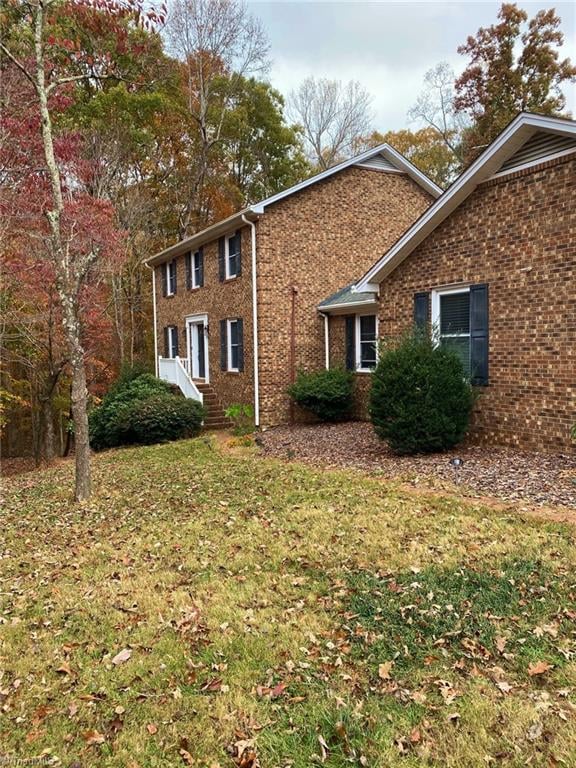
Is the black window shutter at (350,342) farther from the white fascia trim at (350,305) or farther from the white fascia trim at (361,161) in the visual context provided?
the white fascia trim at (361,161)

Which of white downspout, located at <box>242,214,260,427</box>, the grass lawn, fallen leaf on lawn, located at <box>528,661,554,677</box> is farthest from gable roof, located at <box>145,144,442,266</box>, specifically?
fallen leaf on lawn, located at <box>528,661,554,677</box>

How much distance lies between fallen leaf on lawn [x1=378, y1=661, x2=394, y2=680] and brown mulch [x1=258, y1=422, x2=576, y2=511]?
3520mm

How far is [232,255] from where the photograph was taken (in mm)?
16016

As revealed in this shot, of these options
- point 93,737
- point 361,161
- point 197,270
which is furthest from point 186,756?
point 197,270

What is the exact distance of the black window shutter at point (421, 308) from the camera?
34.9 feet

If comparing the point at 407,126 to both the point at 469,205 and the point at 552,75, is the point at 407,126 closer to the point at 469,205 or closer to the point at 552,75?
the point at 552,75

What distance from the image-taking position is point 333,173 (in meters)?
15.2

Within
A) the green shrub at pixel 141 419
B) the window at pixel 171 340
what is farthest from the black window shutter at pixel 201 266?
the green shrub at pixel 141 419

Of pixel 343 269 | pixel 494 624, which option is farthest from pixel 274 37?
pixel 494 624

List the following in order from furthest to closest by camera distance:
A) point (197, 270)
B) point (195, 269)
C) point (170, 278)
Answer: point (170, 278) < point (195, 269) < point (197, 270)

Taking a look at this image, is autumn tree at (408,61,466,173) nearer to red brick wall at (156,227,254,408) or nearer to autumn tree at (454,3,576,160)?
autumn tree at (454,3,576,160)

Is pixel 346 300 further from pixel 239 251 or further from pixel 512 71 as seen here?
pixel 512 71

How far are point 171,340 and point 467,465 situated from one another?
1569cm

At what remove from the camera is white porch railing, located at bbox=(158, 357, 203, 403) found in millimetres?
16812
